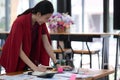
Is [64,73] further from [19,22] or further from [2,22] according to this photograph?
[2,22]

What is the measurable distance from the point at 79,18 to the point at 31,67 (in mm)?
3910

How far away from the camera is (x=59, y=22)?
4.73 metres

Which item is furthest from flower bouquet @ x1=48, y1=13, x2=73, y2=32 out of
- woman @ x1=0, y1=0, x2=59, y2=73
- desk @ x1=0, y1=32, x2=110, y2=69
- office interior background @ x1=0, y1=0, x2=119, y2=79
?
woman @ x1=0, y1=0, x2=59, y2=73

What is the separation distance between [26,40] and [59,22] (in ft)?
7.67

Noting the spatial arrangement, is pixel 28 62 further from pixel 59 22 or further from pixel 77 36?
pixel 59 22

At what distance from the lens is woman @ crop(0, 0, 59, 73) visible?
2.36 meters

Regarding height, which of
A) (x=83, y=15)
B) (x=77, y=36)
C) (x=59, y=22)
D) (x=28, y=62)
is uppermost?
(x=83, y=15)

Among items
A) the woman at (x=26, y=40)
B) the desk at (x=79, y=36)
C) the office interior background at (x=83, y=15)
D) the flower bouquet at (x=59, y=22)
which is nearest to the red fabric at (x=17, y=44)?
the woman at (x=26, y=40)

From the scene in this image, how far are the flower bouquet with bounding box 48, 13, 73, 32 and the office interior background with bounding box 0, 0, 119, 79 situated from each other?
641mm

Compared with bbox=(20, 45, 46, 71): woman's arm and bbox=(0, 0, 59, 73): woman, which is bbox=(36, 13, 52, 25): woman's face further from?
bbox=(20, 45, 46, 71): woman's arm

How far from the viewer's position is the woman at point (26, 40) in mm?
2359

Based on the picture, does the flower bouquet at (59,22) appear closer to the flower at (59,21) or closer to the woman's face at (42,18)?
the flower at (59,21)

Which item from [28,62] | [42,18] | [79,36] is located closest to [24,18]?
[42,18]

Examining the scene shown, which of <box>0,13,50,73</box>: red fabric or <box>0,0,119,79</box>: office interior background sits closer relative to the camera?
<box>0,13,50,73</box>: red fabric
